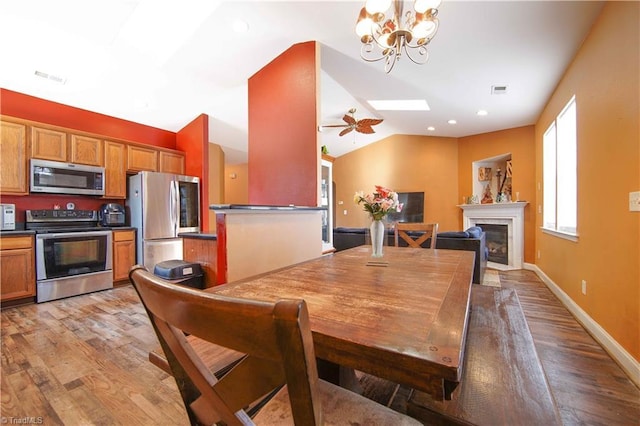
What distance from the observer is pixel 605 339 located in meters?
2.05

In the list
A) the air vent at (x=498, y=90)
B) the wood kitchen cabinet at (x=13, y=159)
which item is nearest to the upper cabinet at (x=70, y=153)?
the wood kitchen cabinet at (x=13, y=159)

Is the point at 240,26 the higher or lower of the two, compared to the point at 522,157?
higher

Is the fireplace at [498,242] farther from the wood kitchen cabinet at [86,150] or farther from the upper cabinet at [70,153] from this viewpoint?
the wood kitchen cabinet at [86,150]

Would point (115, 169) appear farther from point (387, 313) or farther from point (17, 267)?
point (387, 313)

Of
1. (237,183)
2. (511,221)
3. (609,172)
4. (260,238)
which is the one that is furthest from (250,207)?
(237,183)

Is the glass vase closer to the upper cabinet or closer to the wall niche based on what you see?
the upper cabinet

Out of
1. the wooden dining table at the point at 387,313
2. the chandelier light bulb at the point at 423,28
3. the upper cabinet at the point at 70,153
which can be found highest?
the chandelier light bulb at the point at 423,28

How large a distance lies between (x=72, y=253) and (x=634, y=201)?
541cm

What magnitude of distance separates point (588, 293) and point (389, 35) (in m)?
2.86

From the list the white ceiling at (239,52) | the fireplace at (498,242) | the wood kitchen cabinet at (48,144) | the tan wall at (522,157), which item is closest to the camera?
the white ceiling at (239,52)

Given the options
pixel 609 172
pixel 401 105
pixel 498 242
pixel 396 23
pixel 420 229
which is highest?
pixel 401 105

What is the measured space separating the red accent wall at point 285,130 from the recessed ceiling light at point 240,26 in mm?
598

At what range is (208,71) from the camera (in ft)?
11.5

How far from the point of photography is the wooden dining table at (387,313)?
1.91 feet
